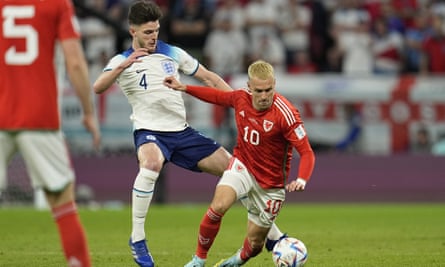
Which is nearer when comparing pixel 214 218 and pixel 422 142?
pixel 214 218

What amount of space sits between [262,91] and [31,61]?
243 centimetres

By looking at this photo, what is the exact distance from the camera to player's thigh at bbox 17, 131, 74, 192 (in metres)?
6.62

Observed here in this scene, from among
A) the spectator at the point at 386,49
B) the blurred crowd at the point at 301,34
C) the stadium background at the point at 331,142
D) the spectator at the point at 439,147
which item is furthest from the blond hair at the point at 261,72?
the spectator at the point at 386,49

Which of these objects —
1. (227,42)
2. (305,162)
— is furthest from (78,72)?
(227,42)

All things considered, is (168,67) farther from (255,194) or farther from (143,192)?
(255,194)

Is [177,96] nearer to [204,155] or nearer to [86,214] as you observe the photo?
[204,155]

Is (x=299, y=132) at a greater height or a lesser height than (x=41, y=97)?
lesser

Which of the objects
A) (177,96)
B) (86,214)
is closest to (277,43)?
(86,214)

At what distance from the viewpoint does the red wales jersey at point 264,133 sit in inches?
340

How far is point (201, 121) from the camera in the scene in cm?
1911

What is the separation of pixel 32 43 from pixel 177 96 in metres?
3.29

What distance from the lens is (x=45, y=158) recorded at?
663 centimetres

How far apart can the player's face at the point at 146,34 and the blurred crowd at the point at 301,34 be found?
10.9 metres

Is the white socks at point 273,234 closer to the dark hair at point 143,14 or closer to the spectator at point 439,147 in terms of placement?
the dark hair at point 143,14
